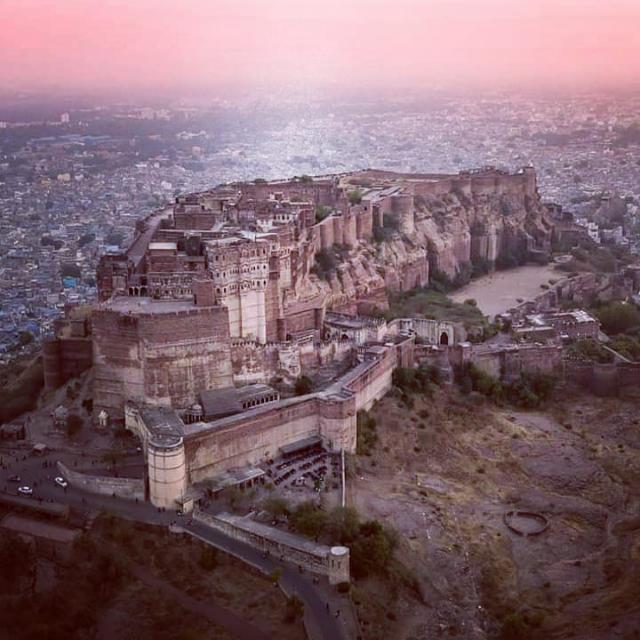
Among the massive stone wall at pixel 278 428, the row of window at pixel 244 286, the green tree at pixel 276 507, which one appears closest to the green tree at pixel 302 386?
the massive stone wall at pixel 278 428

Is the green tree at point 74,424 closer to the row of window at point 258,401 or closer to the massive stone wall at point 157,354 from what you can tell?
the massive stone wall at point 157,354

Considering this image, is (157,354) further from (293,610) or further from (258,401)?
(293,610)

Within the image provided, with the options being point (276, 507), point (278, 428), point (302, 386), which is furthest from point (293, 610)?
point (302, 386)

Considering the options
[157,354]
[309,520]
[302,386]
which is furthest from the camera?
[302,386]

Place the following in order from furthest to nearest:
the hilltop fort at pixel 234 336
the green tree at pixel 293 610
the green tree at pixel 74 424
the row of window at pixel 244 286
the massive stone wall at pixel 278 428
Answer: the row of window at pixel 244 286, the green tree at pixel 74 424, the hilltop fort at pixel 234 336, the massive stone wall at pixel 278 428, the green tree at pixel 293 610

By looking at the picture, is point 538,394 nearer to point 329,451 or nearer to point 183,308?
point 329,451

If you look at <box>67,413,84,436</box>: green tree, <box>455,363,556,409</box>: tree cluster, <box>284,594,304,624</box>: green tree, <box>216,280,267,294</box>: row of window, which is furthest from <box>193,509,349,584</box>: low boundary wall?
<box>455,363,556,409</box>: tree cluster
